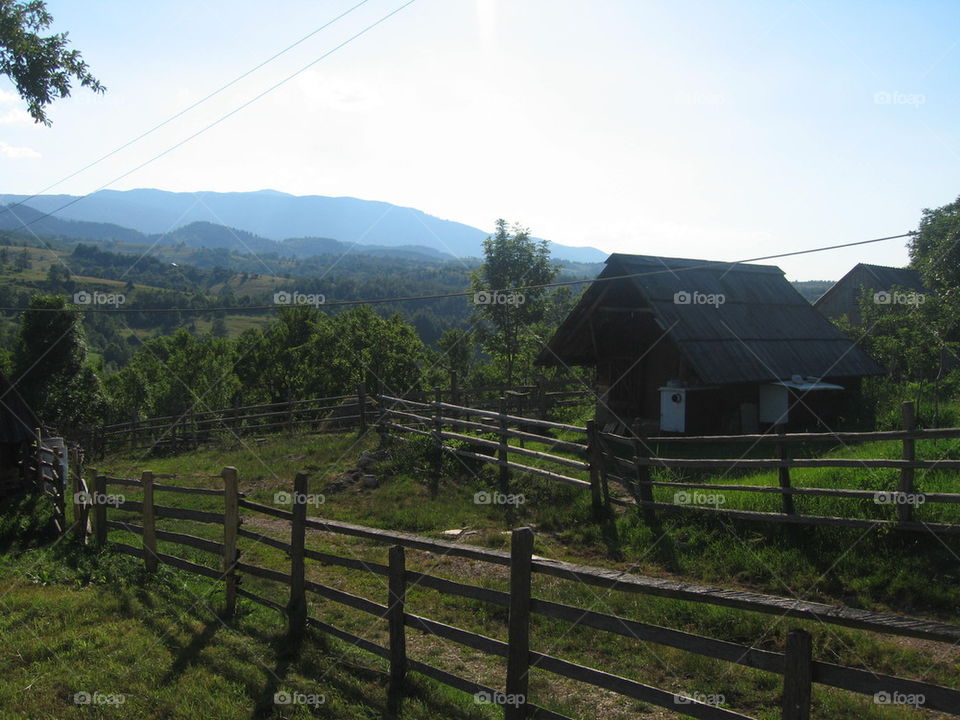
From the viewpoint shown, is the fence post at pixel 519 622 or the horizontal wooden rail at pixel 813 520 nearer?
the fence post at pixel 519 622

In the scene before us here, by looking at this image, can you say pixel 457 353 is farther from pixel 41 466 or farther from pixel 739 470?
pixel 739 470

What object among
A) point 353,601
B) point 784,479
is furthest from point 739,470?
point 353,601

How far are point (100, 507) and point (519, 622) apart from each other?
7.53m

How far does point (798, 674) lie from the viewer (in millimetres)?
3449

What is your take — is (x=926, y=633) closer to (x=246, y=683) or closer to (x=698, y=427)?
(x=246, y=683)

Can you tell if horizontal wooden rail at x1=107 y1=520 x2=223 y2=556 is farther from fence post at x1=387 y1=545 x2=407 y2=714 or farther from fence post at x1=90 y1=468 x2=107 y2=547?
fence post at x1=387 y1=545 x2=407 y2=714

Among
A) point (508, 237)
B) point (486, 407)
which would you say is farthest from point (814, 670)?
→ point (508, 237)

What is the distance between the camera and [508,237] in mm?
31281

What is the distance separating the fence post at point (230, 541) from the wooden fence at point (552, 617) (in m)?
0.01

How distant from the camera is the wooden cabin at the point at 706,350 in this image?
16109mm


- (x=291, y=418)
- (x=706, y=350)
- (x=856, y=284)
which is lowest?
(x=291, y=418)

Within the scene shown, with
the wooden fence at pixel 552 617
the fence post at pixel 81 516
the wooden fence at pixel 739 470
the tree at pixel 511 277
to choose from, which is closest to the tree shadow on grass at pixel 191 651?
the wooden fence at pixel 552 617

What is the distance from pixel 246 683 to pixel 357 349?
138 ft

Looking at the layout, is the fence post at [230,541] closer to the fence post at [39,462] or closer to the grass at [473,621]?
the grass at [473,621]
